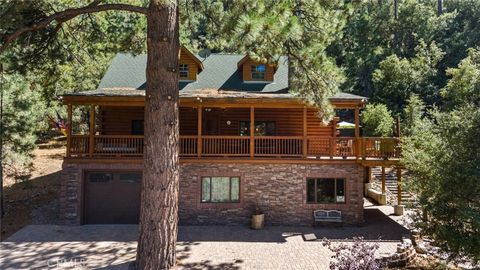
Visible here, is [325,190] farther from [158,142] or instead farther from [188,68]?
[188,68]

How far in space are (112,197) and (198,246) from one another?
5.02 metres

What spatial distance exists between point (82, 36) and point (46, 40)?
1.78 meters

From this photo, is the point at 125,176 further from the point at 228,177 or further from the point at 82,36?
the point at 82,36

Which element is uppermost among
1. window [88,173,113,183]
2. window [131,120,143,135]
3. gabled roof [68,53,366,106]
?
gabled roof [68,53,366,106]

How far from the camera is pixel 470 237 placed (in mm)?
8141

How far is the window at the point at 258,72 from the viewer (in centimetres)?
1819

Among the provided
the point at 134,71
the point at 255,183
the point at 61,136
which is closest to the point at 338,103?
the point at 255,183

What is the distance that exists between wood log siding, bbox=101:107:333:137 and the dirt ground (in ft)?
14.9

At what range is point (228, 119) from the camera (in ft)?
59.4

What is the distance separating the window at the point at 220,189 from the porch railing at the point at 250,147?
1.04 meters

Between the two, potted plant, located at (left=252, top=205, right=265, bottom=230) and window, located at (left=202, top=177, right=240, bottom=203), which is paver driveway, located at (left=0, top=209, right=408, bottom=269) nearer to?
potted plant, located at (left=252, top=205, right=265, bottom=230)

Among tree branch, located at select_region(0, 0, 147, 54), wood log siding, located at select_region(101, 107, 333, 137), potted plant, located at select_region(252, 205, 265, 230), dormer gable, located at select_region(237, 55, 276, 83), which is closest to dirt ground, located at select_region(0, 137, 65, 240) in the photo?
wood log siding, located at select_region(101, 107, 333, 137)

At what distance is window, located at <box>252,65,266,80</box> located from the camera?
59.7 feet

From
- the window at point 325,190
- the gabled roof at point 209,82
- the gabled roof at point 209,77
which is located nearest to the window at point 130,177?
the gabled roof at point 209,82
